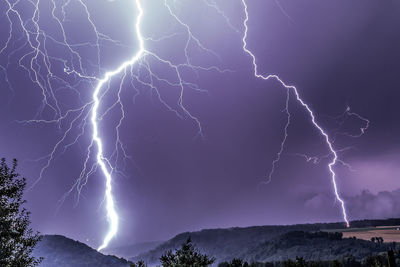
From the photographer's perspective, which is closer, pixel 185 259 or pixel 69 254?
pixel 185 259

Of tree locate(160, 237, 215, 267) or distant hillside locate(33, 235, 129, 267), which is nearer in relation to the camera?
tree locate(160, 237, 215, 267)

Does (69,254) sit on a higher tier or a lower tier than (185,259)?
higher

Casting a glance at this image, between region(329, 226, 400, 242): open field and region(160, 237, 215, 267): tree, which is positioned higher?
region(329, 226, 400, 242): open field

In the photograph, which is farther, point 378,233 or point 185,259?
point 378,233

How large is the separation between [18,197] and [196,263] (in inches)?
290

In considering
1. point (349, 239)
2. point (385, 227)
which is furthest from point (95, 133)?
point (349, 239)

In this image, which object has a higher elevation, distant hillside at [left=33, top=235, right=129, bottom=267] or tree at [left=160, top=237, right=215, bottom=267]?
distant hillside at [left=33, top=235, right=129, bottom=267]

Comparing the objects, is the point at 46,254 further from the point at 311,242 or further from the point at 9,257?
the point at 9,257

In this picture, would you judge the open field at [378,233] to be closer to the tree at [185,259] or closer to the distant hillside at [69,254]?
the distant hillside at [69,254]

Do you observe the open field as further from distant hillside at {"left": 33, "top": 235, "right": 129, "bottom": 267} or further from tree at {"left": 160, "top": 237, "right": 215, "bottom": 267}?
tree at {"left": 160, "top": 237, "right": 215, "bottom": 267}

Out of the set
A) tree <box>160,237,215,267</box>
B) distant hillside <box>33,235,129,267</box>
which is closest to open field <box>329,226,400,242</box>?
distant hillside <box>33,235,129,267</box>

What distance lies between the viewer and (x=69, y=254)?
145000 mm

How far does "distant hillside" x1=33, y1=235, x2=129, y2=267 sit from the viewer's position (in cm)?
13725

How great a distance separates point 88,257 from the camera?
482 feet
